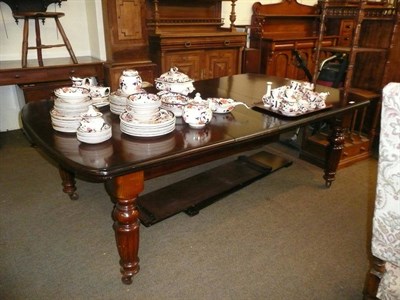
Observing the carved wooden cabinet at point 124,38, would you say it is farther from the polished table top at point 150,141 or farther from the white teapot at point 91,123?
the white teapot at point 91,123

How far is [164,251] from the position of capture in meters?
1.71

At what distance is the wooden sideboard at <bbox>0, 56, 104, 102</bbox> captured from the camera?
2.79m

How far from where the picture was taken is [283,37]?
4.28m

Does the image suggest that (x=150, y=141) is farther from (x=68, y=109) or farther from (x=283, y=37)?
(x=283, y=37)

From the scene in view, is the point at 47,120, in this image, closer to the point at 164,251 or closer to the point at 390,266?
the point at 164,251

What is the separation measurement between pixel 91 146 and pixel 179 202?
860 millimetres

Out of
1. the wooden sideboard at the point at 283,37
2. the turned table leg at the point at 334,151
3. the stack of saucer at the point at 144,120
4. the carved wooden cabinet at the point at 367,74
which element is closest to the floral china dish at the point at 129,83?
the stack of saucer at the point at 144,120

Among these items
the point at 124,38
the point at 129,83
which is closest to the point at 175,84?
the point at 129,83

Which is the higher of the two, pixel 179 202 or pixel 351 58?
pixel 351 58

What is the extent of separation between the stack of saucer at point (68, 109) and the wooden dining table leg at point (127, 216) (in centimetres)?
35

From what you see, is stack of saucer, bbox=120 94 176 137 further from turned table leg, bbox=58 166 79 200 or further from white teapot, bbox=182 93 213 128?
turned table leg, bbox=58 166 79 200

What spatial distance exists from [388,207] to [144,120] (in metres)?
0.96

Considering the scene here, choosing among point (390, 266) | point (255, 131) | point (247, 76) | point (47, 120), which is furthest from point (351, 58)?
point (47, 120)

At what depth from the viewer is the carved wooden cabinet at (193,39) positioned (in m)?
3.40
